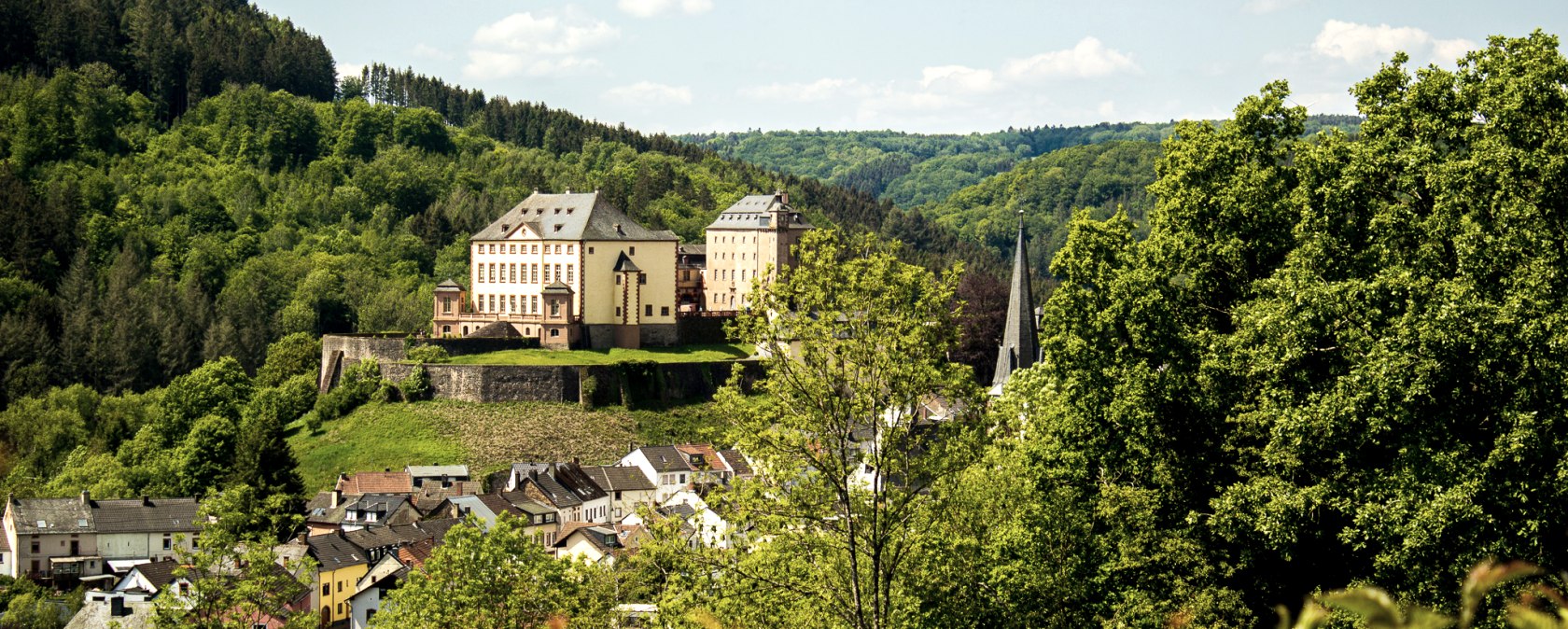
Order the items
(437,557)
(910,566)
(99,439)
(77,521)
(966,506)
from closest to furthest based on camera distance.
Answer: (910,566)
(966,506)
(437,557)
(77,521)
(99,439)

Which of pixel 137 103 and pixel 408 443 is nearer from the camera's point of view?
pixel 408 443

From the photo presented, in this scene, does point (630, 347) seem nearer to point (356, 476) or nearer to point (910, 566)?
point (356, 476)

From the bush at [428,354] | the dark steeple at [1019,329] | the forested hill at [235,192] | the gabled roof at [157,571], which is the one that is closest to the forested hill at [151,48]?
the forested hill at [235,192]

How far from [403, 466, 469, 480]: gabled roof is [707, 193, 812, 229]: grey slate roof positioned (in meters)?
35.0

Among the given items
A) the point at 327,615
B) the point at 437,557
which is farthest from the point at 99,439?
the point at 437,557

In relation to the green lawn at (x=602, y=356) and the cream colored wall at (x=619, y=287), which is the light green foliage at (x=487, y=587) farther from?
the cream colored wall at (x=619, y=287)

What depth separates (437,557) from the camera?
31500 millimetres

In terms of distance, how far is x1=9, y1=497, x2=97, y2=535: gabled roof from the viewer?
65250 mm

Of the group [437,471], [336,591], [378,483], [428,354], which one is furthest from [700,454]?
[336,591]

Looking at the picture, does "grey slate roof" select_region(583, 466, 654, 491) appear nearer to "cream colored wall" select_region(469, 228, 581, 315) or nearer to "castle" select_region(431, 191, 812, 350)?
"castle" select_region(431, 191, 812, 350)

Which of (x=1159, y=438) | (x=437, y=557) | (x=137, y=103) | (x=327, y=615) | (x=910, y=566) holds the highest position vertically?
(x=137, y=103)

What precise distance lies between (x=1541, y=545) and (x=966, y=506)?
6910 millimetres

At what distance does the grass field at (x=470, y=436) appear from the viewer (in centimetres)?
7262

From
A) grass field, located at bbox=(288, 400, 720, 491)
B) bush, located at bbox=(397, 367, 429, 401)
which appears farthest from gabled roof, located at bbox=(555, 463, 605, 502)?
bush, located at bbox=(397, 367, 429, 401)
